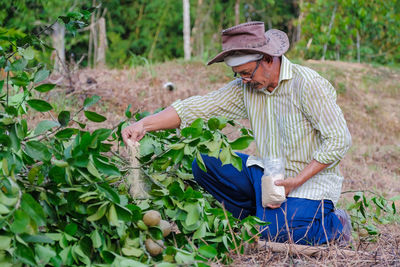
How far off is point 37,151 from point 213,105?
1166 mm

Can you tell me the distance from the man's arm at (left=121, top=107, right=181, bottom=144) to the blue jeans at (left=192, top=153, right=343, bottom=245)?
0.94 feet

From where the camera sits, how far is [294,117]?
8.70 ft

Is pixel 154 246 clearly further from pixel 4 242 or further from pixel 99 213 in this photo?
pixel 4 242

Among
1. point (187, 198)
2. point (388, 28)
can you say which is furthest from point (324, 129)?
point (388, 28)

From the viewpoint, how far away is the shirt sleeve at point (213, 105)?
9.05ft

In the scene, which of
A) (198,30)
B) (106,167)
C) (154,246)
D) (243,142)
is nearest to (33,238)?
(106,167)

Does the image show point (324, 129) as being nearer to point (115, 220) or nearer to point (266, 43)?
point (266, 43)

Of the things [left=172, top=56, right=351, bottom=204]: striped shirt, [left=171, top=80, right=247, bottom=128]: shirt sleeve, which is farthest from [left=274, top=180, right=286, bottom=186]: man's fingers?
[left=171, top=80, right=247, bottom=128]: shirt sleeve

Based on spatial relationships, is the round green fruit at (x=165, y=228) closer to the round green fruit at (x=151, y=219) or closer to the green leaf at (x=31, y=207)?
the round green fruit at (x=151, y=219)

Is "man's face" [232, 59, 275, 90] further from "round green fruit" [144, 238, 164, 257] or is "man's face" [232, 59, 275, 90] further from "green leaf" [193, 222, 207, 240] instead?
"round green fruit" [144, 238, 164, 257]

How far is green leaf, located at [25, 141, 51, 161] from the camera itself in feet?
6.09

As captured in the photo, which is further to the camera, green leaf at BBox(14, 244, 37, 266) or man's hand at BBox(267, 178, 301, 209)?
man's hand at BBox(267, 178, 301, 209)

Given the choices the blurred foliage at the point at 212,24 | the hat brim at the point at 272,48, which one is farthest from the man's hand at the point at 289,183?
the blurred foliage at the point at 212,24

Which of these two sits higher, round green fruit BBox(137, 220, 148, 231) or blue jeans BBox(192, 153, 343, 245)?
round green fruit BBox(137, 220, 148, 231)
